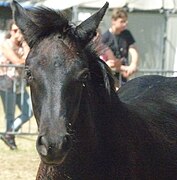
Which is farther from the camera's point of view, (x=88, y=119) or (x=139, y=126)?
(x=139, y=126)

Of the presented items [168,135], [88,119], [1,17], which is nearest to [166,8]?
[168,135]

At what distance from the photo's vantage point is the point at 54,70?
4.07 m

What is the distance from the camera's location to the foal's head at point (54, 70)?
387 centimetres

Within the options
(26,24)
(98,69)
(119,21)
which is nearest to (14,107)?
(119,21)

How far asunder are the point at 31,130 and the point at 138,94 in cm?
583

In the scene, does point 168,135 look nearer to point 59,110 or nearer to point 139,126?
point 139,126

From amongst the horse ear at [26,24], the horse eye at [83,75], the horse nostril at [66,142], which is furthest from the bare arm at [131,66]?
the horse nostril at [66,142]

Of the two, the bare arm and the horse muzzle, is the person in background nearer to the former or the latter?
the bare arm

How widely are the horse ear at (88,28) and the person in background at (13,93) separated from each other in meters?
6.21

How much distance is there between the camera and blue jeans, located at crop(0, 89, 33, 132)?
1102 cm

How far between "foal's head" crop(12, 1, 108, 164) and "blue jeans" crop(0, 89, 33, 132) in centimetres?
662

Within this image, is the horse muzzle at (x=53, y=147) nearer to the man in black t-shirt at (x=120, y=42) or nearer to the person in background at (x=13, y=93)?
the man in black t-shirt at (x=120, y=42)

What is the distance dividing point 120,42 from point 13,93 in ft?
6.63

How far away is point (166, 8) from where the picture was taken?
15453mm
